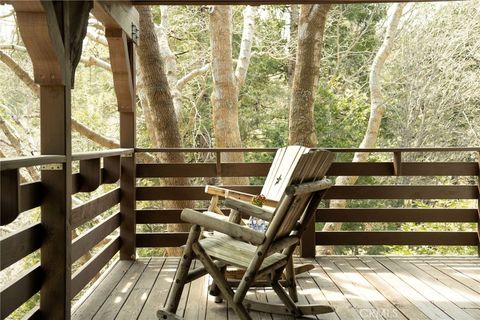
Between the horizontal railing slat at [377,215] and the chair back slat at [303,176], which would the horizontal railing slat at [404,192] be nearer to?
the horizontal railing slat at [377,215]

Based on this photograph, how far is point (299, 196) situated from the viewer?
9.55ft

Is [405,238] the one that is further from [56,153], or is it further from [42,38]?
[42,38]

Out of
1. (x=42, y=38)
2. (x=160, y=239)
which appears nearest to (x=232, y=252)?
(x=42, y=38)

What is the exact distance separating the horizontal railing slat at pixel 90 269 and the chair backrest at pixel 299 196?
1231 mm

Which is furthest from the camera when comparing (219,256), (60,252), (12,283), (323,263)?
(323,263)

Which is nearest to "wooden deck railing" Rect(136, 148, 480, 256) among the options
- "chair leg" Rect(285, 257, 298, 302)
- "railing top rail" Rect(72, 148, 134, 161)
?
"railing top rail" Rect(72, 148, 134, 161)

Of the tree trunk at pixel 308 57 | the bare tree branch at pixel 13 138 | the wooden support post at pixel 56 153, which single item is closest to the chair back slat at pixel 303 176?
the wooden support post at pixel 56 153

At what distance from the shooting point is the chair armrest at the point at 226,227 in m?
2.86

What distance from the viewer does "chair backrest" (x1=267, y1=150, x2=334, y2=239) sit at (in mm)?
2818

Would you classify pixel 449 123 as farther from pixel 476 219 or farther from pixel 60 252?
pixel 60 252

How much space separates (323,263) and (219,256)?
195 cm

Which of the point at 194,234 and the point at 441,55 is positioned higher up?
the point at 441,55

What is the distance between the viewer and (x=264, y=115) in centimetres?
1306

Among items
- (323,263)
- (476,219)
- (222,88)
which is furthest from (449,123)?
(323,263)
